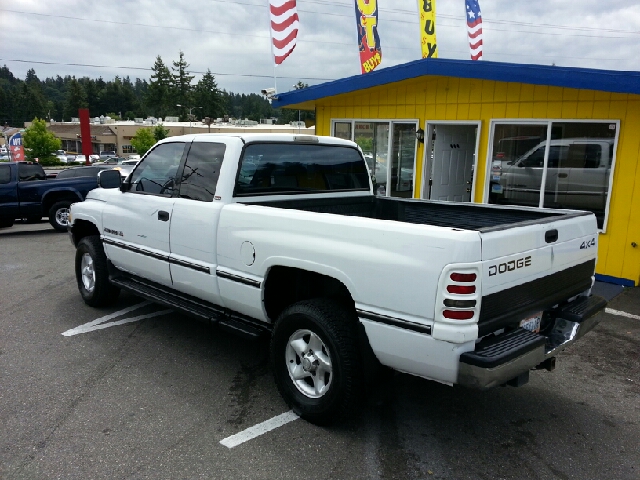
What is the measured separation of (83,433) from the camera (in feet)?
11.2

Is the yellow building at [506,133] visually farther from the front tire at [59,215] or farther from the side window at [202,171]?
the front tire at [59,215]

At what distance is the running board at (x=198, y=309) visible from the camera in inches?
161

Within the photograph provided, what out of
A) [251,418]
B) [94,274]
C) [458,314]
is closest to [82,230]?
[94,274]

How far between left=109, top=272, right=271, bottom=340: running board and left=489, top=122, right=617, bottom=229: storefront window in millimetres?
5763

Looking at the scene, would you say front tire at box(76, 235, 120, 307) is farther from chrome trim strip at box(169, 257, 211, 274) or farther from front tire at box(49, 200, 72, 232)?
front tire at box(49, 200, 72, 232)

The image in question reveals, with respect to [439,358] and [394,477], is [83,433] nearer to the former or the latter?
[394,477]

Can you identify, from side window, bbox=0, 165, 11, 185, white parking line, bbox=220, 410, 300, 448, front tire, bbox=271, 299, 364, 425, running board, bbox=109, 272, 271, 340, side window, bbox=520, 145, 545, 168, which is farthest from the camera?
side window, bbox=0, 165, 11, 185

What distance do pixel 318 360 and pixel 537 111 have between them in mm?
6161

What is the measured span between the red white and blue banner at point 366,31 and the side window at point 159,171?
26.1 ft

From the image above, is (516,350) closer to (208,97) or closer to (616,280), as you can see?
(616,280)

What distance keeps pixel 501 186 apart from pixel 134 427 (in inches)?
279

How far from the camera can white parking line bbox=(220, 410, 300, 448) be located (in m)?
3.36

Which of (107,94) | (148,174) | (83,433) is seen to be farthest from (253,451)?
(107,94)

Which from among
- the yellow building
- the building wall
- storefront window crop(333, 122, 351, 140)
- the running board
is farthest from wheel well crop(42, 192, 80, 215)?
the running board
